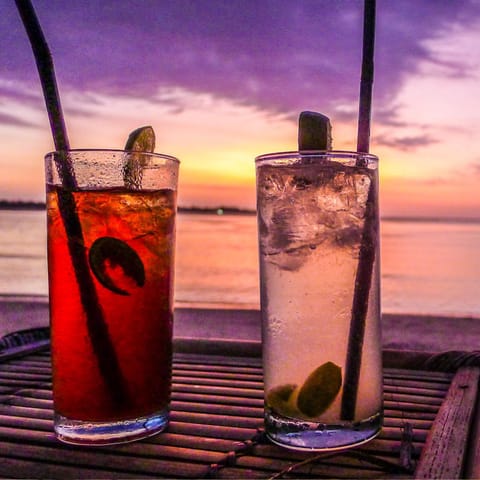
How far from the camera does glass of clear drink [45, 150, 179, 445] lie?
0.86 m

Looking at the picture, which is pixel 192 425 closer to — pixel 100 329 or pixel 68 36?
pixel 100 329

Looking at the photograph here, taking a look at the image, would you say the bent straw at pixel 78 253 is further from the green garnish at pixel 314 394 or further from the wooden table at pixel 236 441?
the green garnish at pixel 314 394

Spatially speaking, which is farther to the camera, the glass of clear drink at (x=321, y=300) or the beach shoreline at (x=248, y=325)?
the beach shoreline at (x=248, y=325)

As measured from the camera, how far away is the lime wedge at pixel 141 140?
36.0 inches


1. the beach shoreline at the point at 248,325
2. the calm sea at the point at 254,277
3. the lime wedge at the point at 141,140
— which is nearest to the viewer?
the lime wedge at the point at 141,140

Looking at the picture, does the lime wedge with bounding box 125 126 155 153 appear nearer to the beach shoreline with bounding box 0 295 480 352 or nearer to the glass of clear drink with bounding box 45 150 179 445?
the glass of clear drink with bounding box 45 150 179 445

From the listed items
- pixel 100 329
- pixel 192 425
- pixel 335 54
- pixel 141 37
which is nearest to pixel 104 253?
pixel 100 329

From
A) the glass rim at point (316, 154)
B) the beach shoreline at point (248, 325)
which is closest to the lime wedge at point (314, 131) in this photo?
the glass rim at point (316, 154)

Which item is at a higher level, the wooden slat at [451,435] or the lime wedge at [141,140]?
the lime wedge at [141,140]

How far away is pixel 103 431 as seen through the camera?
85 cm

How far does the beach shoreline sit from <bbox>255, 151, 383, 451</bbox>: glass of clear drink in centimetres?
186

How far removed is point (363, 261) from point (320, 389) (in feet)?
0.57

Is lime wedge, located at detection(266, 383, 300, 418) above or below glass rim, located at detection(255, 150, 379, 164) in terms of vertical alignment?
below

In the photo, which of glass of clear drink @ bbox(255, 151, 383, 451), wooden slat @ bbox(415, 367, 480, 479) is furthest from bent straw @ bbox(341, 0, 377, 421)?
wooden slat @ bbox(415, 367, 480, 479)
